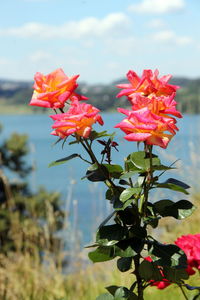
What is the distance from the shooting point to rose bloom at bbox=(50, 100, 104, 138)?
2.81 feet

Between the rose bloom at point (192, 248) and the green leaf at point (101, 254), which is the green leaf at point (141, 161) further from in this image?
the rose bloom at point (192, 248)

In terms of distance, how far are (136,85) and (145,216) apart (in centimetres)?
Result: 23

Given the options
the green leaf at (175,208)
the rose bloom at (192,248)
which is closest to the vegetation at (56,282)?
the rose bloom at (192,248)

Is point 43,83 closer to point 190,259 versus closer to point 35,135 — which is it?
point 190,259

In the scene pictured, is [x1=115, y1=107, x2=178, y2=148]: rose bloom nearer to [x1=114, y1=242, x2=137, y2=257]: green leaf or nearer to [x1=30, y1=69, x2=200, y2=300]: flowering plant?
[x1=30, y1=69, x2=200, y2=300]: flowering plant

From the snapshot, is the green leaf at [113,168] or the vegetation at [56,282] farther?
the vegetation at [56,282]

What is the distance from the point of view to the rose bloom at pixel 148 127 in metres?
0.83

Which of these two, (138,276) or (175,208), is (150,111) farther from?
(138,276)

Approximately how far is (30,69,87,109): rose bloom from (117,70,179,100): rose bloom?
3.5 inches

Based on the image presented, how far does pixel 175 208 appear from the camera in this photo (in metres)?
0.95

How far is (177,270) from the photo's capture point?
100 cm

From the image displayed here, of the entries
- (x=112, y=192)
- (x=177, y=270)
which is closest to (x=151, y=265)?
(x=177, y=270)

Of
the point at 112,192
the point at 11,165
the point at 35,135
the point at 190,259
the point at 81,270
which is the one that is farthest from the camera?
the point at 35,135

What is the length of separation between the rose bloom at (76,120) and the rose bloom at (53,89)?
38mm
